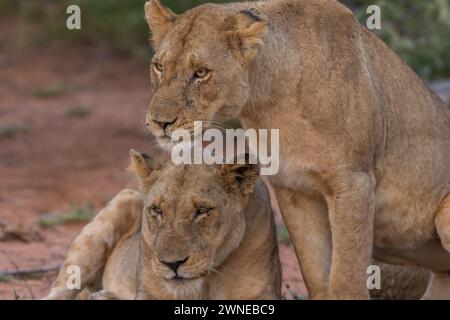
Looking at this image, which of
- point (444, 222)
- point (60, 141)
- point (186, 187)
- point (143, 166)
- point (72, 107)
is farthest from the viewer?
point (72, 107)

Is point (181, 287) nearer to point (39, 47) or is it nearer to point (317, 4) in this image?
point (317, 4)

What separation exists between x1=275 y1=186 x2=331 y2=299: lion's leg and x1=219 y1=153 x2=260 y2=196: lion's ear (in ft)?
1.17

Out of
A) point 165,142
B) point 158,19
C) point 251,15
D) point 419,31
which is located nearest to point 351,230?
point 165,142

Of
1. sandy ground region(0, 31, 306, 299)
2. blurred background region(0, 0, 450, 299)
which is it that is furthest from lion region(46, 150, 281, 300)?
sandy ground region(0, 31, 306, 299)

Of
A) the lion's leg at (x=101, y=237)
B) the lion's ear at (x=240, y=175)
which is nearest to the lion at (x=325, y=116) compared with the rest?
the lion's ear at (x=240, y=175)

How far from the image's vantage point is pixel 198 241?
553 cm

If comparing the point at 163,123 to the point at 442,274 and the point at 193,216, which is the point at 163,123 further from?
the point at 442,274

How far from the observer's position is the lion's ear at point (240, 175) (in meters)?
5.74

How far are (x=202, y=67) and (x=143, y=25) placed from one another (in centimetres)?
966

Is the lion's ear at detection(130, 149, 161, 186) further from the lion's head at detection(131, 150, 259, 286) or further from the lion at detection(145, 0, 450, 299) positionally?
the lion at detection(145, 0, 450, 299)

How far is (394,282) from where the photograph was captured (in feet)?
23.3

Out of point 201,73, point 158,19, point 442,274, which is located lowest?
point 442,274

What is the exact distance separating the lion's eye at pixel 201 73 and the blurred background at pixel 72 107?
1.93 meters
